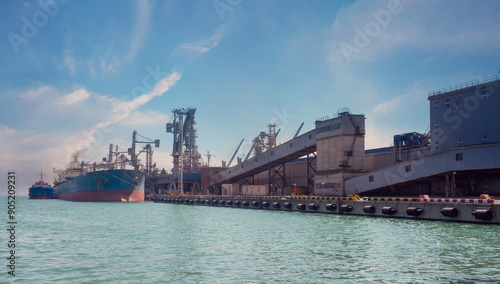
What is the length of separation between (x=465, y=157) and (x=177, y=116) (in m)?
92.2

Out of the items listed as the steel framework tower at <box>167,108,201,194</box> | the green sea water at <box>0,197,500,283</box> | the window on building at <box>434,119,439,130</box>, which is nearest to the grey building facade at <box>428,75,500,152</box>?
the window on building at <box>434,119,439,130</box>

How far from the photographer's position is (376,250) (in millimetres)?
24938

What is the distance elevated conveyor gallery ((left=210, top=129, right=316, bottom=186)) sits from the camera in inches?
3120

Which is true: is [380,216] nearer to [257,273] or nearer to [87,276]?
[257,273]

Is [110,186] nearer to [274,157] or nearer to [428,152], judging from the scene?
[274,157]

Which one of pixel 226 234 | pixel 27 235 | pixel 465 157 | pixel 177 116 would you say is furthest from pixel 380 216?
pixel 177 116

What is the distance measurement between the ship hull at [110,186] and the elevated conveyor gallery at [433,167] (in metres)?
67.4

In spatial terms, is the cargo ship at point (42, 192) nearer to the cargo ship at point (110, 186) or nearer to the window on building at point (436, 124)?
the cargo ship at point (110, 186)

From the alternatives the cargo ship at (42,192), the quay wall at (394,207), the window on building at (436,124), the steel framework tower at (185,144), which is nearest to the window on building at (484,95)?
the window on building at (436,124)

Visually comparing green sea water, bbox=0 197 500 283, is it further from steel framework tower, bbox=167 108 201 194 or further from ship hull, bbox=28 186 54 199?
ship hull, bbox=28 186 54 199

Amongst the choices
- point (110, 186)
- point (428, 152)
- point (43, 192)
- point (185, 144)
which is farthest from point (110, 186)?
point (428, 152)

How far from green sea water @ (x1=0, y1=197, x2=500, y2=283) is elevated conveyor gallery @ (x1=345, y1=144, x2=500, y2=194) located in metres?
19.9

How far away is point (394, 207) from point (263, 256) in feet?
89.7

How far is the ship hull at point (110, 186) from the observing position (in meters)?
112
